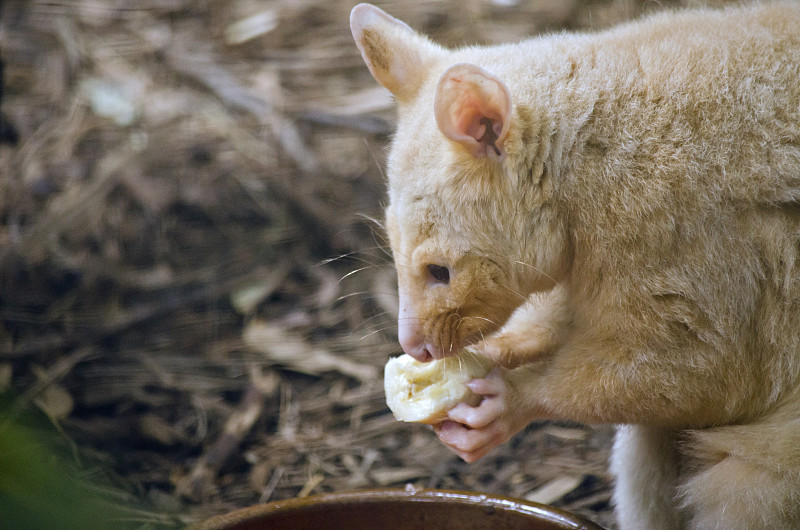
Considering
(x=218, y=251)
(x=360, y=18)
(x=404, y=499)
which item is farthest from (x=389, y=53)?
(x=218, y=251)

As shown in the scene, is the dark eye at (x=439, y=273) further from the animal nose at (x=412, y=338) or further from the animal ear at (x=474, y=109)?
the animal ear at (x=474, y=109)

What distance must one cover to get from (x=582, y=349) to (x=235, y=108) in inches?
191

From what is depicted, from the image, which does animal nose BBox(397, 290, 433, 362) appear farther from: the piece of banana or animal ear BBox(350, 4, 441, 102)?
animal ear BBox(350, 4, 441, 102)

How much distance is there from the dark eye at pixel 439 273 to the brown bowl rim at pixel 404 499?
885 mm

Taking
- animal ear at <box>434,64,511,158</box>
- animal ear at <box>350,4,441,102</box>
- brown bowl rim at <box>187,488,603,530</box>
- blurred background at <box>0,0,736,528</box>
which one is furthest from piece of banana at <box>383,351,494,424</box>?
animal ear at <box>350,4,441,102</box>

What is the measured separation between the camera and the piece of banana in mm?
3168

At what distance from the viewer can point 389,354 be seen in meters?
5.57

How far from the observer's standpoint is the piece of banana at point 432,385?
125 inches

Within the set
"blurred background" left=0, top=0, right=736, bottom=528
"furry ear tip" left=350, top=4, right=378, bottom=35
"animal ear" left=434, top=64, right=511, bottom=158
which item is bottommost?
"blurred background" left=0, top=0, right=736, bottom=528

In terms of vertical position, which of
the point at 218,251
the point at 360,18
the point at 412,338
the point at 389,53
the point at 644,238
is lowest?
the point at 218,251

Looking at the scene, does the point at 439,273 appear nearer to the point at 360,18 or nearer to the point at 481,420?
the point at 481,420

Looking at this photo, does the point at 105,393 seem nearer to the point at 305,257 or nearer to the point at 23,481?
the point at 305,257

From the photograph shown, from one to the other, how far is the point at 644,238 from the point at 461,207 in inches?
25.7

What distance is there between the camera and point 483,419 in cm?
309
